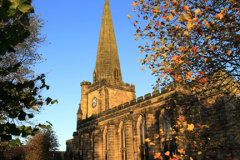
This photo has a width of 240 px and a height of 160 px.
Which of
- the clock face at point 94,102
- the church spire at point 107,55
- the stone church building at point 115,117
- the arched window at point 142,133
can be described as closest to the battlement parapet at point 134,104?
the stone church building at point 115,117

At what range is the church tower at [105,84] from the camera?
42.2 meters

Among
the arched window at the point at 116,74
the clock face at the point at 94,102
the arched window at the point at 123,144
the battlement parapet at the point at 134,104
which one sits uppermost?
the arched window at the point at 116,74

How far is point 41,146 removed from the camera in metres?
43.0

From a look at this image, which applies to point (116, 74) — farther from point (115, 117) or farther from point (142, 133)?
point (142, 133)

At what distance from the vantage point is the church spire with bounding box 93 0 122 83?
4559 cm

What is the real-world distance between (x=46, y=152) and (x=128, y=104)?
21.1m

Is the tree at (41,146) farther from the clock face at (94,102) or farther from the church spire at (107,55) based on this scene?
the church spire at (107,55)

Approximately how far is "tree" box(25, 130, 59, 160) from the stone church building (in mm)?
3937

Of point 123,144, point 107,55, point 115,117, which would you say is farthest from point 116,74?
point 123,144

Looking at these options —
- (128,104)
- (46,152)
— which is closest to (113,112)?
(128,104)

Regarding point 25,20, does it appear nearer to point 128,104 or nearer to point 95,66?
point 128,104

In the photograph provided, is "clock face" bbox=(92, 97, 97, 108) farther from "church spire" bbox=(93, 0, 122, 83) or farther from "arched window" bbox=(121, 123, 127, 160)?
"arched window" bbox=(121, 123, 127, 160)

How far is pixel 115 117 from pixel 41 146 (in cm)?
1741

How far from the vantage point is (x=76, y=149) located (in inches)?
1713
